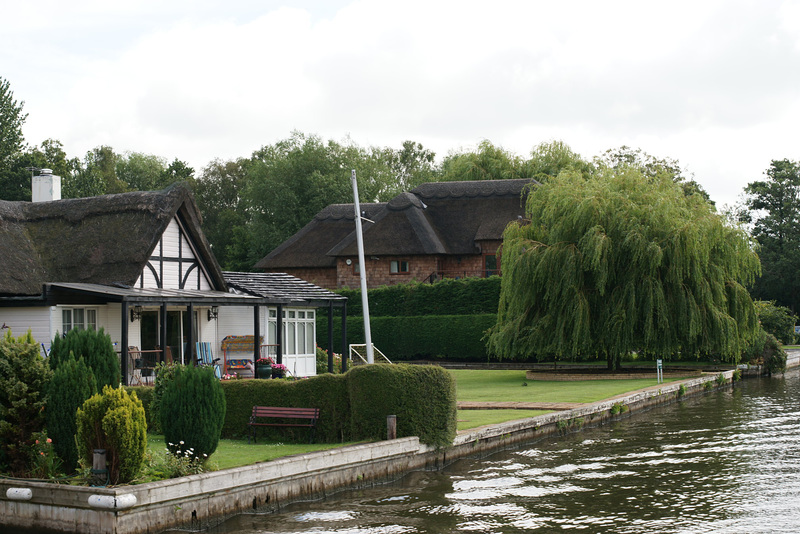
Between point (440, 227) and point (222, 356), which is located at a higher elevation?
point (440, 227)

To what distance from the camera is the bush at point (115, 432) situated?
11539mm

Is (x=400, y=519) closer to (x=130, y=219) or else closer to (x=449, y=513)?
(x=449, y=513)

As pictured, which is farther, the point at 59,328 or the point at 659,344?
the point at 659,344

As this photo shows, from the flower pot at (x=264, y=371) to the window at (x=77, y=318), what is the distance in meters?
4.49

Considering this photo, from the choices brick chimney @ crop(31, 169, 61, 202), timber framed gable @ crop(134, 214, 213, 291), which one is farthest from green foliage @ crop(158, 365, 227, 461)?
brick chimney @ crop(31, 169, 61, 202)

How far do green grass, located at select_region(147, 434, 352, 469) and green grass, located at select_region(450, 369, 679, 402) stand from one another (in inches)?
371

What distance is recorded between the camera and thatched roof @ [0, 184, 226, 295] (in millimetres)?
24484

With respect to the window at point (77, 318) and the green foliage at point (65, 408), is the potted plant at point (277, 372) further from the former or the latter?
the green foliage at point (65, 408)

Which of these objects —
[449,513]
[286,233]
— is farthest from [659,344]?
[286,233]

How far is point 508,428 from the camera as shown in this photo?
18516 millimetres

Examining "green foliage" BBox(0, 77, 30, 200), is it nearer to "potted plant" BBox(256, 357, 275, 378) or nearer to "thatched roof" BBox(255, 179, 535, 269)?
"thatched roof" BBox(255, 179, 535, 269)

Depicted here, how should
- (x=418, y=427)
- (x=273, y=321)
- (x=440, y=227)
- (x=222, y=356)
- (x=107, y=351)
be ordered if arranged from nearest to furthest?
(x=107, y=351) → (x=418, y=427) → (x=222, y=356) → (x=273, y=321) → (x=440, y=227)

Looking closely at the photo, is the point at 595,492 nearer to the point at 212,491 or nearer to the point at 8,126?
the point at 212,491

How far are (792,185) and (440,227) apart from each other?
3422cm
